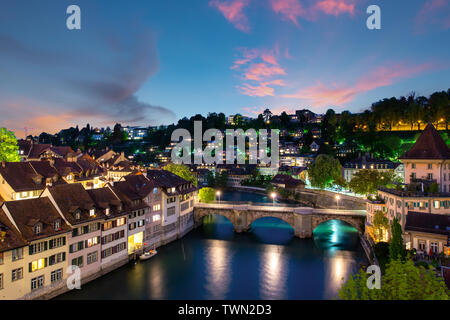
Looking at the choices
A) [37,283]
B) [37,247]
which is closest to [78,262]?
[37,283]

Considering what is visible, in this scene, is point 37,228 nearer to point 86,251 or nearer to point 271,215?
point 86,251

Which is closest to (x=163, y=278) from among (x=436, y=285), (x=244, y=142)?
(x=436, y=285)

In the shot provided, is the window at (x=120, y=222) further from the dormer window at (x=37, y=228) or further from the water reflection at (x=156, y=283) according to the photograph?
the dormer window at (x=37, y=228)

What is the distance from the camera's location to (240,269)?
41.0 m

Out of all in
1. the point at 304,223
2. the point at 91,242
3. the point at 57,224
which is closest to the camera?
the point at 57,224

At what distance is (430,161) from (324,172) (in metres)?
33.9

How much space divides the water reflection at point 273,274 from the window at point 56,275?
2150cm

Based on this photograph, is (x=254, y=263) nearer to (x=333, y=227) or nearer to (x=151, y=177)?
(x=151, y=177)

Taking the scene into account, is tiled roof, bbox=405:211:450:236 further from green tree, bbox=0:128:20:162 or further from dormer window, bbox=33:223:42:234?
green tree, bbox=0:128:20:162

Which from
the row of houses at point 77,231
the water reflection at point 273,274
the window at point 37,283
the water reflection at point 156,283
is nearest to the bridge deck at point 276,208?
the water reflection at point 273,274

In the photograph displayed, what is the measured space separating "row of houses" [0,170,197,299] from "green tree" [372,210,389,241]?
3150 centimetres

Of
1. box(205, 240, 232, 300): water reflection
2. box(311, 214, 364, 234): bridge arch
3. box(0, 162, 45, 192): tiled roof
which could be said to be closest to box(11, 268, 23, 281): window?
box(0, 162, 45, 192): tiled roof

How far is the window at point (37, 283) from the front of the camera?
2822cm
